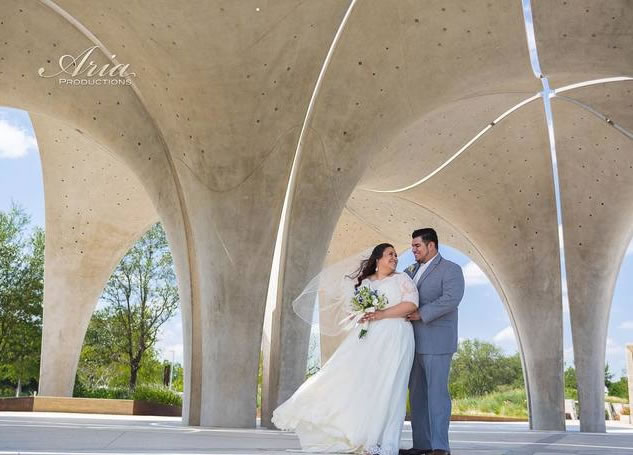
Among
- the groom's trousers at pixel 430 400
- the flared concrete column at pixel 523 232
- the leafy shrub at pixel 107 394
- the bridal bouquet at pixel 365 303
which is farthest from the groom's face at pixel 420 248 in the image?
the leafy shrub at pixel 107 394

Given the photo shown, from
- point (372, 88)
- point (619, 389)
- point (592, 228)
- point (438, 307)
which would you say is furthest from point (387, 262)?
point (619, 389)

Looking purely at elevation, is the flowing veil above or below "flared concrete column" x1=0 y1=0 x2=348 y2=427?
below

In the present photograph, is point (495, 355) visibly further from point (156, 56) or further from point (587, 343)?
point (156, 56)

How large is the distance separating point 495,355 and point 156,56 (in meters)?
61.5

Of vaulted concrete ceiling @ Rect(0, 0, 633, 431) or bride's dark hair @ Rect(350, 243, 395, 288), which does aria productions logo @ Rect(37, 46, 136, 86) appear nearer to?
vaulted concrete ceiling @ Rect(0, 0, 633, 431)

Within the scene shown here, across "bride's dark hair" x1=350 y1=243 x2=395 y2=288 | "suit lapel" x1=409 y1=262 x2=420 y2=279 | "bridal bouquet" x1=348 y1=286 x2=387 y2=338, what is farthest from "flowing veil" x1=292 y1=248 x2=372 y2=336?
"suit lapel" x1=409 y1=262 x2=420 y2=279

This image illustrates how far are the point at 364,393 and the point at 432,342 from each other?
704 millimetres

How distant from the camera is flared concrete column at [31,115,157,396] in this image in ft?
61.8

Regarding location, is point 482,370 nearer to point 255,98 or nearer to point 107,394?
point 107,394

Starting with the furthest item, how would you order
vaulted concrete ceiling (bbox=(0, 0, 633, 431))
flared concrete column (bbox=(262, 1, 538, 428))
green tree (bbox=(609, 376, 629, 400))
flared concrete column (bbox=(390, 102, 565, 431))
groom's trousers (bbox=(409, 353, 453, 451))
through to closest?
green tree (bbox=(609, 376, 629, 400))
flared concrete column (bbox=(390, 102, 565, 431))
flared concrete column (bbox=(262, 1, 538, 428))
vaulted concrete ceiling (bbox=(0, 0, 633, 431))
groom's trousers (bbox=(409, 353, 453, 451))

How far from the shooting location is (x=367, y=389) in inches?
222

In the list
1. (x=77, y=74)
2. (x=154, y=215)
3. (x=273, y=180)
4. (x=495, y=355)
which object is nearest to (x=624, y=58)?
(x=273, y=180)

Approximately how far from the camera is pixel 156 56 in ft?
35.4

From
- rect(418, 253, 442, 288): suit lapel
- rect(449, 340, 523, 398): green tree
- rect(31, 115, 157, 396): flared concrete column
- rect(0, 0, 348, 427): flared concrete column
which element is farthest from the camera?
rect(449, 340, 523, 398): green tree
